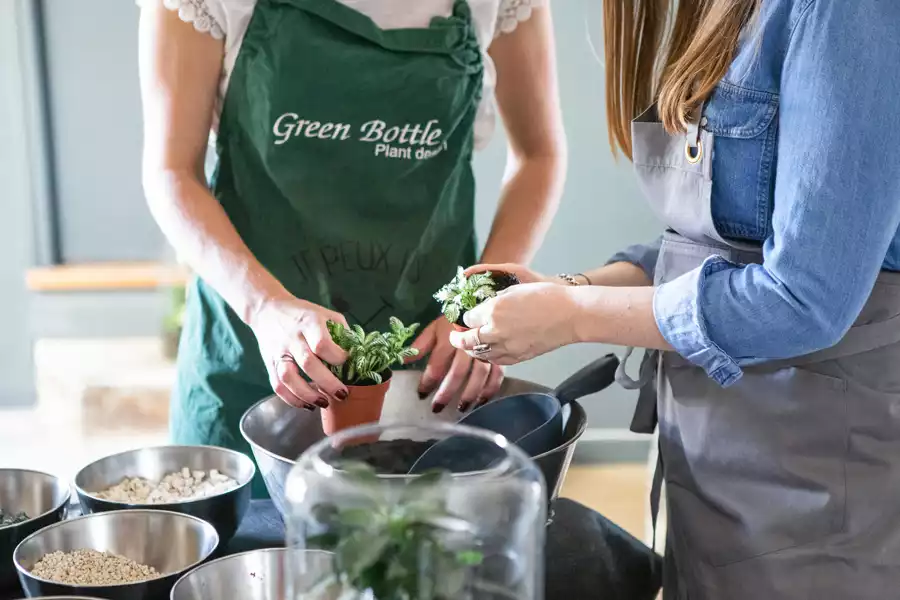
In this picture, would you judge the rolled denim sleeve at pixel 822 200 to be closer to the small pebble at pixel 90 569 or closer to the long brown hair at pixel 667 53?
the long brown hair at pixel 667 53

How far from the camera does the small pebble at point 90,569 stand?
1.00 meters

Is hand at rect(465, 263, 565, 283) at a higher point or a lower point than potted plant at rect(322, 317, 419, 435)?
higher

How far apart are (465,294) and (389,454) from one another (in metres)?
0.34

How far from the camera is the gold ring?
42.8 inches

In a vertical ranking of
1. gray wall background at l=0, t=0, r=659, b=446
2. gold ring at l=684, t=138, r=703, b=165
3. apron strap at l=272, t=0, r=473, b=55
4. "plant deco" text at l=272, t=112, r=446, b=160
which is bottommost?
gray wall background at l=0, t=0, r=659, b=446

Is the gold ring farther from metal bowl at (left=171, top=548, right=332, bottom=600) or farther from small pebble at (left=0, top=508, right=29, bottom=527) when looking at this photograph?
small pebble at (left=0, top=508, right=29, bottom=527)

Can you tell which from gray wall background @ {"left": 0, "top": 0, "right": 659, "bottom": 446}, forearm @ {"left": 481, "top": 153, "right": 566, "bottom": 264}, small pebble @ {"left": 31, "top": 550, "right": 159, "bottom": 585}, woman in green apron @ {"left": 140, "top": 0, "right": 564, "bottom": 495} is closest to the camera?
small pebble @ {"left": 31, "top": 550, "right": 159, "bottom": 585}

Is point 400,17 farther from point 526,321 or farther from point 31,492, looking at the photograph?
point 31,492

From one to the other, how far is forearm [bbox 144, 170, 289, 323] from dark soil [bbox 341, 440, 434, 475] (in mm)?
461

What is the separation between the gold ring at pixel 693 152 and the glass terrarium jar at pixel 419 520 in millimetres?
452

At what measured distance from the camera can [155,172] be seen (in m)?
1.50

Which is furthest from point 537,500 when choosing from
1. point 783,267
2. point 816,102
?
point 816,102

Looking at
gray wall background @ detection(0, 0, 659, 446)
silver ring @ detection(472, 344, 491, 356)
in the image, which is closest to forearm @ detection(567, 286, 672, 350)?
silver ring @ detection(472, 344, 491, 356)

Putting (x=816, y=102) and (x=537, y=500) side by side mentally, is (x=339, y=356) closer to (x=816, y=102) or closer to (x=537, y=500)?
(x=537, y=500)
